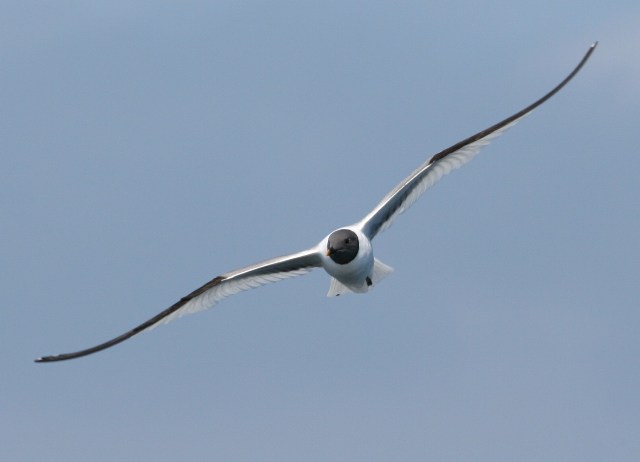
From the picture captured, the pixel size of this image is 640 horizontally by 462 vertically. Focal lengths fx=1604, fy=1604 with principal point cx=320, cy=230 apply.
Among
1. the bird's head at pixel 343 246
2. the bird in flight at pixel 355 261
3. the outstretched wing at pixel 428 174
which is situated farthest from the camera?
the outstretched wing at pixel 428 174

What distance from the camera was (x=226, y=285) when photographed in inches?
1965

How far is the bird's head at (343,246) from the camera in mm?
46688

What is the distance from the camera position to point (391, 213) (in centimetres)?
4934

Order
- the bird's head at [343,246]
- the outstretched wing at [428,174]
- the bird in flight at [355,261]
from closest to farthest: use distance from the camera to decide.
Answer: the bird's head at [343,246] < the bird in flight at [355,261] < the outstretched wing at [428,174]

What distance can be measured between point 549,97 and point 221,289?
11664mm

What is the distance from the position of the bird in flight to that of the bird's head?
0.23ft

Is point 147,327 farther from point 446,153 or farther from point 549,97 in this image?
point 549,97

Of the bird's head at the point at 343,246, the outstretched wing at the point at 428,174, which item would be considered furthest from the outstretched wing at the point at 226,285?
the outstretched wing at the point at 428,174

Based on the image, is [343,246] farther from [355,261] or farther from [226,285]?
[226,285]

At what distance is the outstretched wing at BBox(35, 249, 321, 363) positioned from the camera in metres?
48.6

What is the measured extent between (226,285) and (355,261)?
4968 mm

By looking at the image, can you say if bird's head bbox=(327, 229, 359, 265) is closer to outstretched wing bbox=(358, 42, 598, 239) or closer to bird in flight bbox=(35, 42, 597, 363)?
bird in flight bbox=(35, 42, 597, 363)

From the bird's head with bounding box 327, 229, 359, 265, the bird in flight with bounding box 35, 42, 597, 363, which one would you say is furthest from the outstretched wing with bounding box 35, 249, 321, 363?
the bird's head with bounding box 327, 229, 359, 265

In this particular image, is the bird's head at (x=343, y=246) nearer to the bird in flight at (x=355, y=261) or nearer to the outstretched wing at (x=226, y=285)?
the bird in flight at (x=355, y=261)
